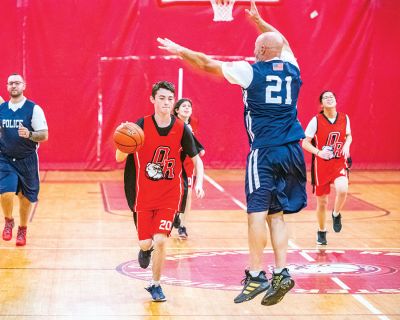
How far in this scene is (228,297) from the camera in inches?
374

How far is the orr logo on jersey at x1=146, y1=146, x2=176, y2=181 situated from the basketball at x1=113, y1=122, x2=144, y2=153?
0.26 meters

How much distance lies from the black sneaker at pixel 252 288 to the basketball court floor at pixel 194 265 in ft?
2.97

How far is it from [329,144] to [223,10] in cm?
778

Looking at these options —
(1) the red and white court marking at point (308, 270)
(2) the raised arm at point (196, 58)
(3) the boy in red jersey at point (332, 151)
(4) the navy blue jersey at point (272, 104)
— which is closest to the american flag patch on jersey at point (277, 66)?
(4) the navy blue jersey at point (272, 104)

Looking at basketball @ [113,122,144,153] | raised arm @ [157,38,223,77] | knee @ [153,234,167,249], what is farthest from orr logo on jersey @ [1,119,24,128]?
raised arm @ [157,38,223,77]

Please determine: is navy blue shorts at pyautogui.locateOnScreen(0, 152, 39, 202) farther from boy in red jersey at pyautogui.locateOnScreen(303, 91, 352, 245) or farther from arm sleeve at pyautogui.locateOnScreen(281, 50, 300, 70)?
arm sleeve at pyautogui.locateOnScreen(281, 50, 300, 70)

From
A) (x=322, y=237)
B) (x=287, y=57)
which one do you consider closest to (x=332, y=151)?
(x=322, y=237)

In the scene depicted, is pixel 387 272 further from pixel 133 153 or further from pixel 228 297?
pixel 133 153

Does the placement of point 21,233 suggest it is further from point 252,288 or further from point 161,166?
point 252,288

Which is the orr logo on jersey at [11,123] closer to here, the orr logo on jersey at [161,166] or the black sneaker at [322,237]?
the orr logo on jersey at [161,166]

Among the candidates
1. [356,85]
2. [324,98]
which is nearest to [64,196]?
[324,98]

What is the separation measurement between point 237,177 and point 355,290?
1076 cm

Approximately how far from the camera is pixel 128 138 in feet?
29.2

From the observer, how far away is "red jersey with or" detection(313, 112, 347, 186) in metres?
12.7
